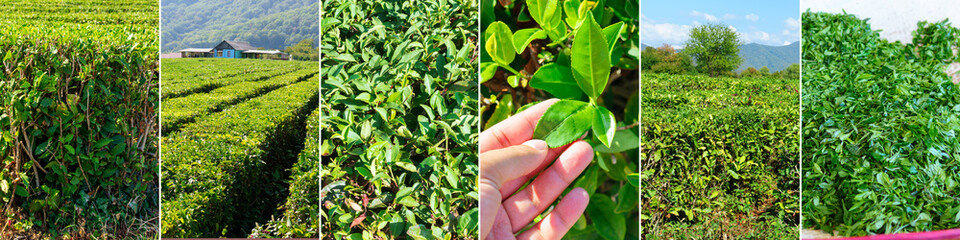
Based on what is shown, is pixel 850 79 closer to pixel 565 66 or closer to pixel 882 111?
pixel 882 111

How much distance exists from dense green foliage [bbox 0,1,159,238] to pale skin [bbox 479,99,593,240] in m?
1.70

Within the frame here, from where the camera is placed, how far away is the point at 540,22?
120cm

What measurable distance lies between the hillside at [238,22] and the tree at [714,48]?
177 cm

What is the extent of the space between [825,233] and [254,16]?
3031mm

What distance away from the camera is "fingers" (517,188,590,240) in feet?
4.34

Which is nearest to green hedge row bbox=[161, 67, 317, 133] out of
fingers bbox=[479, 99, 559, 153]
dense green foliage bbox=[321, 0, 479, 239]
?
dense green foliage bbox=[321, 0, 479, 239]

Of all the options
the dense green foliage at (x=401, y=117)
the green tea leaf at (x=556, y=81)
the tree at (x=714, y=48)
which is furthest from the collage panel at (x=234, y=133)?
the tree at (x=714, y=48)

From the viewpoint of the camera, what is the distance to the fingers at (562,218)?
1.32 metres

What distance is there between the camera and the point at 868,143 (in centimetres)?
201

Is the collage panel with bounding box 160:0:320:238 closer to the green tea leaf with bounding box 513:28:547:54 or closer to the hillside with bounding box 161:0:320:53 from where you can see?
the hillside with bounding box 161:0:320:53

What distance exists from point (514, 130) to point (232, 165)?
1800 millimetres

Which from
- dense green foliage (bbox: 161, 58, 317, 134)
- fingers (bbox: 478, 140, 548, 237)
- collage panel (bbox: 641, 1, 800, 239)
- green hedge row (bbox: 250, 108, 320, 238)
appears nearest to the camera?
fingers (bbox: 478, 140, 548, 237)

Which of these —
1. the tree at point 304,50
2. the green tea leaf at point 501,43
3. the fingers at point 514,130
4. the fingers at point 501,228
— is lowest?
the fingers at point 501,228

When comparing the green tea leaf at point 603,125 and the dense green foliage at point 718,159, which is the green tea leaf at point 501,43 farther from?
the dense green foliage at point 718,159
